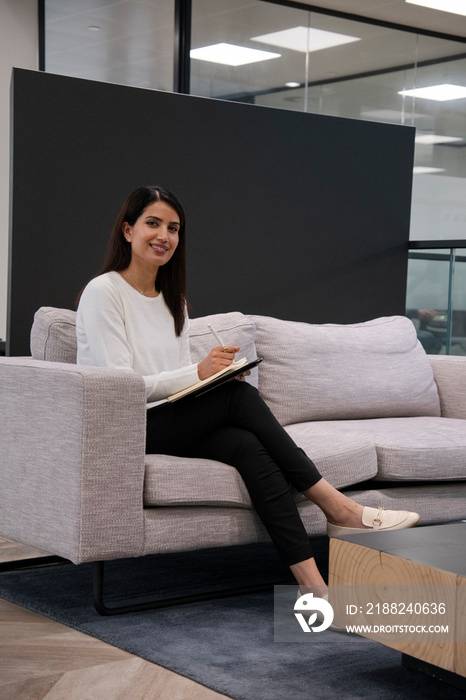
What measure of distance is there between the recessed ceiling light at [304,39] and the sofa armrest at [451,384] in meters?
3.26

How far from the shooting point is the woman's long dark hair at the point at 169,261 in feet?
8.82

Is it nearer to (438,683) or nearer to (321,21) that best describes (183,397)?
(438,683)

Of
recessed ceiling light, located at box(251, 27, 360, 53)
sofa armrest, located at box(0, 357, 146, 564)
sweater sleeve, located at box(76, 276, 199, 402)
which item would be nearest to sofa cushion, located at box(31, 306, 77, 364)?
sweater sleeve, located at box(76, 276, 199, 402)

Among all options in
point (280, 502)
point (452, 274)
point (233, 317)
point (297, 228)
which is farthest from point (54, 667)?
point (452, 274)

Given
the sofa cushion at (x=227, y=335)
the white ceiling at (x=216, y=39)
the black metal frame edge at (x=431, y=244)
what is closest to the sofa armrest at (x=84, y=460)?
the sofa cushion at (x=227, y=335)

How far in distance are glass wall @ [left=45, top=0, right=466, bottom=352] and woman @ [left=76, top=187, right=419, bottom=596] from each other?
8.12 feet

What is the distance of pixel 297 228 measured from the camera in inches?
168

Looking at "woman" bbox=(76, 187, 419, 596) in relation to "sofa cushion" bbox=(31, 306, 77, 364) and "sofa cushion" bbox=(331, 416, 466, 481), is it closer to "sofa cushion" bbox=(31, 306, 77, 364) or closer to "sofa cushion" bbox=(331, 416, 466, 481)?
"sofa cushion" bbox=(31, 306, 77, 364)

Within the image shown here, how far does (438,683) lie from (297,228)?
2668 millimetres

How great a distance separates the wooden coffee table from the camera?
159 centimetres

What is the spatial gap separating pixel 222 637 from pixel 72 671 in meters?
0.38

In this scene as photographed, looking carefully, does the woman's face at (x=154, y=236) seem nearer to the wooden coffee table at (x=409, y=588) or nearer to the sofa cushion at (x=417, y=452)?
the sofa cushion at (x=417, y=452)

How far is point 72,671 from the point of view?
1.95 m

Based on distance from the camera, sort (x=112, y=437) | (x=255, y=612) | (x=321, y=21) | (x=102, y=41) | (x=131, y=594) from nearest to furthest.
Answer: (x=112, y=437)
(x=255, y=612)
(x=131, y=594)
(x=102, y=41)
(x=321, y=21)
